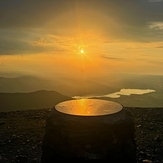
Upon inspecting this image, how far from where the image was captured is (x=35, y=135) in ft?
40.6

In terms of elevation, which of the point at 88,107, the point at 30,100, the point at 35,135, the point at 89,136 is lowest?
the point at 30,100

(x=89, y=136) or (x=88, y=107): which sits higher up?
(x=88, y=107)

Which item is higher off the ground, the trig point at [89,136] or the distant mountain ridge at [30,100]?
the trig point at [89,136]

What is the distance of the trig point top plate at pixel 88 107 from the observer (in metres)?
7.43

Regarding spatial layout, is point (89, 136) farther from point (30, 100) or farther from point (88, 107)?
point (30, 100)

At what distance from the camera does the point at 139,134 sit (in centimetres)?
1241

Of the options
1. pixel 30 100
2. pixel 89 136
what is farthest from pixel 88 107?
pixel 30 100

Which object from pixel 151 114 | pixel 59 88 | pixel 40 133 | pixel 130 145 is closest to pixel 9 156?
pixel 40 133

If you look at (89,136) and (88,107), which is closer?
(89,136)

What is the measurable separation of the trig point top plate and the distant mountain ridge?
6746 cm

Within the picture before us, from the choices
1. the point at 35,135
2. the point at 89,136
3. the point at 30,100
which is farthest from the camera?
the point at 30,100

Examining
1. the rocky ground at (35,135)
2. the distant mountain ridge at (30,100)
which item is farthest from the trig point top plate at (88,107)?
the distant mountain ridge at (30,100)

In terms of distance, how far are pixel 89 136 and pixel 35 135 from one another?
19.8ft

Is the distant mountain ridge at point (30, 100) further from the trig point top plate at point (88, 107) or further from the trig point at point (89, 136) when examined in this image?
the trig point at point (89, 136)
